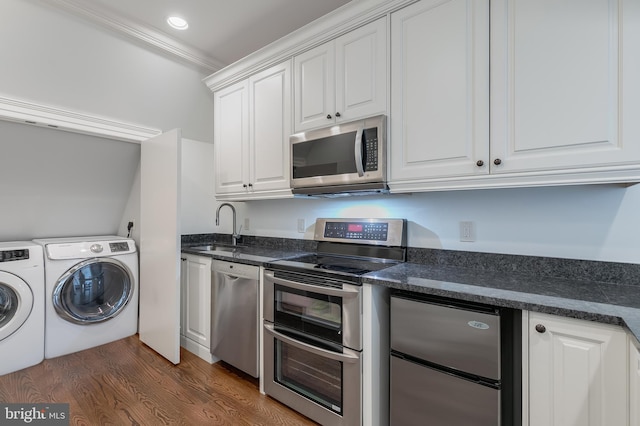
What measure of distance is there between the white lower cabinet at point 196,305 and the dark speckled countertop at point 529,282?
74 centimetres

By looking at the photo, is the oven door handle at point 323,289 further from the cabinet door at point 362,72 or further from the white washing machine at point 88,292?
the white washing machine at point 88,292

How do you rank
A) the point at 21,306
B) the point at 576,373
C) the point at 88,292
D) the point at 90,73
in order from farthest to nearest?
the point at 88,292 → the point at 90,73 → the point at 21,306 → the point at 576,373

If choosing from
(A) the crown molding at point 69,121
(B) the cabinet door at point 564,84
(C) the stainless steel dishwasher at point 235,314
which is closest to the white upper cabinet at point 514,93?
(B) the cabinet door at point 564,84

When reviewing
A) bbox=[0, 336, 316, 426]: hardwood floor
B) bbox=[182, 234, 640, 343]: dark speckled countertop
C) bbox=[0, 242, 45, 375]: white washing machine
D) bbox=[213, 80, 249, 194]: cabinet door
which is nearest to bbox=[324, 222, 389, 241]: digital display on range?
bbox=[182, 234, 640, 343]: dark speckled countertop

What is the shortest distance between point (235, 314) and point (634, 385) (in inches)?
82.7

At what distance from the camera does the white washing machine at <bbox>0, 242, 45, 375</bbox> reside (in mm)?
2316

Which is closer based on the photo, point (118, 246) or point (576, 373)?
point (576, 373)

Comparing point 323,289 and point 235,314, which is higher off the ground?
point 323,289

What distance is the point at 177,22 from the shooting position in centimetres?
254

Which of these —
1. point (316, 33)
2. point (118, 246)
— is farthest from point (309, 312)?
point (118, 246)

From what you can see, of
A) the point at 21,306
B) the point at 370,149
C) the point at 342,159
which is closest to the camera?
the point at 370,149

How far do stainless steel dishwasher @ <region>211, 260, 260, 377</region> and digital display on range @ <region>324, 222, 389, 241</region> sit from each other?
65 cm

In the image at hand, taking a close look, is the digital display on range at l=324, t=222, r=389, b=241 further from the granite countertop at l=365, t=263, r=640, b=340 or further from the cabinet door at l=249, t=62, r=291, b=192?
the cabinet door at l=249, t=62, r=291, b=192

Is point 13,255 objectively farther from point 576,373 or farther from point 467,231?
point 576,373
